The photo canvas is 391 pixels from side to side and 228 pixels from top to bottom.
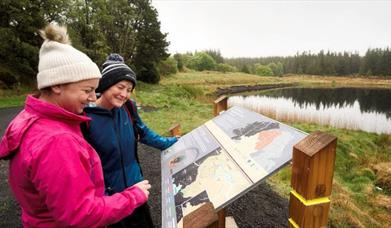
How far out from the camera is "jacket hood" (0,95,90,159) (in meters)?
1.32

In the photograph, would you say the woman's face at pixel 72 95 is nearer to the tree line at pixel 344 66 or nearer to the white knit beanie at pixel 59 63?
the white knit beanie at pixel 59 63

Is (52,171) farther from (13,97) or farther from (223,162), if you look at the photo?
(13,97)

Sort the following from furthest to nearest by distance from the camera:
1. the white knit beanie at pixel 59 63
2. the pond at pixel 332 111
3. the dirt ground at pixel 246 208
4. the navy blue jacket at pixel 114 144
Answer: the pond at pixel 332 111
the dirt ground at pixel 246 208
the navy blue jacket at pixel 114 144
the white knit beanie at pixel 59 63

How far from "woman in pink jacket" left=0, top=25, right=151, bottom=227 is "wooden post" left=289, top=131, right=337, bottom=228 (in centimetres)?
98

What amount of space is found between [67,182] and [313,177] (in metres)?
1.34

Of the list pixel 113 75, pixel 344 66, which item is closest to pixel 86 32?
pixel 113 75

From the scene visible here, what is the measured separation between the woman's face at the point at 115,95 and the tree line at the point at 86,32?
28.8 feet

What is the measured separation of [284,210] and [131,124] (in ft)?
10.1

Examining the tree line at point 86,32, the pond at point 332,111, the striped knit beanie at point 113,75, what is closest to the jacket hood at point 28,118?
the striped knit beanie at point 113,75

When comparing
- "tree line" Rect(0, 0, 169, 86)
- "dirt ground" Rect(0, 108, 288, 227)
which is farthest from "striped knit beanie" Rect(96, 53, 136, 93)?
"tree line" Rect(0, 0, 169, 86)

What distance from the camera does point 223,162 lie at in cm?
229

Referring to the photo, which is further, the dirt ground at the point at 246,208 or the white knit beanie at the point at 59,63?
the dirt ground at the point at 246,208

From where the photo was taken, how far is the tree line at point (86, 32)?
17859 millimetres

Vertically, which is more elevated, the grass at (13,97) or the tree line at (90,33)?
the tree line at (90,33)
